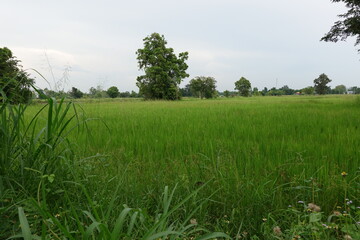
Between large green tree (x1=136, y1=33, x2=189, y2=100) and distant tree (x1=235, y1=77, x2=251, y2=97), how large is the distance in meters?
53.6

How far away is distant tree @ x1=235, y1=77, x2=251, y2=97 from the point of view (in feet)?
280

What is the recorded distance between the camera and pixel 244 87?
281 ft

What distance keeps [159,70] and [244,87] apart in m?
59.4

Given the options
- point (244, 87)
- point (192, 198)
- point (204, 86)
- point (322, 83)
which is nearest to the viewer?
point (192, 198)

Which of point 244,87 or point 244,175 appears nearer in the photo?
point 244,175

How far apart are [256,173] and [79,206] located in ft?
5.10

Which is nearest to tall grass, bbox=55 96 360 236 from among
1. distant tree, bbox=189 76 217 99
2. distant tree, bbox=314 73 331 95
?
distant tree, bbox=189 76 217 99

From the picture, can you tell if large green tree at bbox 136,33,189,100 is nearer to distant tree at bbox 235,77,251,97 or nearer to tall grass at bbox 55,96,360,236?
tall grass at bbox 55,96,360,236

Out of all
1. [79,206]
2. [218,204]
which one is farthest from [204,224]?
[79,206]

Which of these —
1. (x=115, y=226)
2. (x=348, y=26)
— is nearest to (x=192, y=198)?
(x=115, y=226)

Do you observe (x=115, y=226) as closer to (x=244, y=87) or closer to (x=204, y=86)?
(x=204, y=86)

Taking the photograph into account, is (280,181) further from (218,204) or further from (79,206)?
(79,206)

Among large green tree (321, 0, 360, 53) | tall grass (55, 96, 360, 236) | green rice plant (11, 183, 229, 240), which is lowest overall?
tall grass (55, 96, 360, 236)

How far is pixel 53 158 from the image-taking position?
5.08ft
